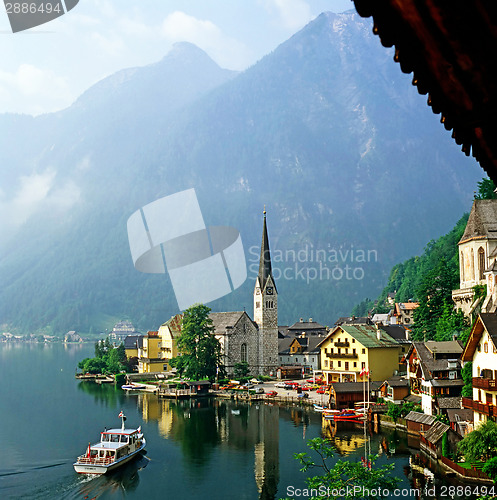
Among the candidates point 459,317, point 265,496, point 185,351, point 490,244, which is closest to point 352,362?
point 459,317

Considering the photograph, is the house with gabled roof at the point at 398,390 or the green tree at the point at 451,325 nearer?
the house with gabled roof at the point at 398,390

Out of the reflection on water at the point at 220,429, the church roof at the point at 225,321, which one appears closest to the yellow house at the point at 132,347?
the church roof at the point at 225,321

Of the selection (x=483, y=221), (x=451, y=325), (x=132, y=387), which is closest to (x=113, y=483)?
(x=451, y=325)

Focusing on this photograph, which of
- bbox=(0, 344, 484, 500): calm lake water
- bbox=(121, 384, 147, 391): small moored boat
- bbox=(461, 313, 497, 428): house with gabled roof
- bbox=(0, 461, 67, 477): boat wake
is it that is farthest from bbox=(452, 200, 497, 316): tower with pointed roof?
bbox=(121, 384, 147, 391): small moored boat

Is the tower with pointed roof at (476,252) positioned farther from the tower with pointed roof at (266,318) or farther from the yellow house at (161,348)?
the yellow house at (161,348)

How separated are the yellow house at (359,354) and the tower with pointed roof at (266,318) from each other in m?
23.2

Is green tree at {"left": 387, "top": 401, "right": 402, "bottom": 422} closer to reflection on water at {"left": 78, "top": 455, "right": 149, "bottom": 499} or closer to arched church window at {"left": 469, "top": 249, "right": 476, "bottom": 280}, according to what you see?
arched church window at {"left": 469, "top": 249, "right": 476, "bottom": 280}

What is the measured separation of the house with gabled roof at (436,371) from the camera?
4697cm

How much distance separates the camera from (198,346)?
281 ft

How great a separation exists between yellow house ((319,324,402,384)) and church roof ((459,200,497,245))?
1485 centimetres

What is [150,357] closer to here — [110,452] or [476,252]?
[476,252]

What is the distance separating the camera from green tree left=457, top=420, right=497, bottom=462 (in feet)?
108

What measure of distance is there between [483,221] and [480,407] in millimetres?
28746

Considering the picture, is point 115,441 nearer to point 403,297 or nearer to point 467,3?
point 467,3
